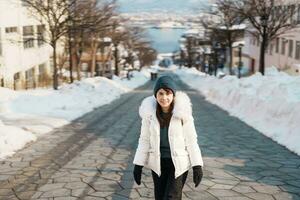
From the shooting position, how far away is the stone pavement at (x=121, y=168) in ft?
19.4

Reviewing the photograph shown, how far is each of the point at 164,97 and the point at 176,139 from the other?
0.43 m

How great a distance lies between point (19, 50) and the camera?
33.3m

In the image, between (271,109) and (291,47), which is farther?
(291,47)

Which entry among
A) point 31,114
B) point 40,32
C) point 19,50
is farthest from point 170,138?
point 40,32

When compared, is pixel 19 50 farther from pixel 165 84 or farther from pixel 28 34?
pixel 165 84

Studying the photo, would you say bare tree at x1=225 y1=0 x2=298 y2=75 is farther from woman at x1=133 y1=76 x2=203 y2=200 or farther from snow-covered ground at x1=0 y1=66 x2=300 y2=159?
woman at x1=133 y1=76 x2=203 y2=200

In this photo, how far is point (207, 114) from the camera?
14828 millimetres

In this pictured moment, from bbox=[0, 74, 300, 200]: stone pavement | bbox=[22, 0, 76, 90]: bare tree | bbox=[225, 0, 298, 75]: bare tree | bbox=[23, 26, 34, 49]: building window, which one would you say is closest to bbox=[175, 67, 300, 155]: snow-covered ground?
bbox=[0, 74, 300, 200]: stone pavement

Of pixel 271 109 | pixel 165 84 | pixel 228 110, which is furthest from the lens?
pixel 228 110

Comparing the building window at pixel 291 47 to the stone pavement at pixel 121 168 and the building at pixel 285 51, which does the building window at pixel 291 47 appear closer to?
the building at pixel 285 51

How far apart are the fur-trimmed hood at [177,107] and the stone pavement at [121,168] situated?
2063 mm

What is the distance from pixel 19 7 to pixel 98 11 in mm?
6972

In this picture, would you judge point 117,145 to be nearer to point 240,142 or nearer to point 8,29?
point 240,142

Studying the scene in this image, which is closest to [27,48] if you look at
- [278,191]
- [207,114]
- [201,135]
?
[207,114]
